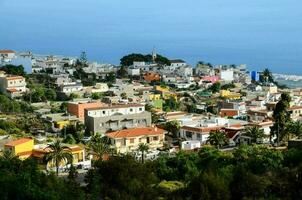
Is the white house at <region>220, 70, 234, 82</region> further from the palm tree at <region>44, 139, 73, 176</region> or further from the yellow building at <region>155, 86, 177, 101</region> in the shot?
the palm tree at <region>44, 139, 73, 176</region>

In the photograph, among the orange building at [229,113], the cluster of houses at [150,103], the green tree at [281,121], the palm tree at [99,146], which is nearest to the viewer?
the palm tree at [99,146]

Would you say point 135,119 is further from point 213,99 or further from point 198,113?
point 213,99

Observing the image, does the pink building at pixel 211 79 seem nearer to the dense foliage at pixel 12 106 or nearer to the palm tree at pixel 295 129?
the dense foliage at pixel 12 106

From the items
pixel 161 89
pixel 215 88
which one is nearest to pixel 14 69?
pixel 161 89

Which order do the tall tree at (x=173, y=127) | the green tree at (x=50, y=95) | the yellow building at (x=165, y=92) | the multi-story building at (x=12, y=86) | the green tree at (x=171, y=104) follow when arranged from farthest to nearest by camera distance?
the yellow building at (x=165, y=92) → the green tree at (x=50, y=95) → the green tree at (x=171, y=104) → the multi-story building at (x=12, y=86) → the tall tree at (x=173, y=127)

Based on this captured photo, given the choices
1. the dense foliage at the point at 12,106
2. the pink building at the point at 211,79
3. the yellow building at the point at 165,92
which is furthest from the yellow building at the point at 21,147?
the pink building at the point at 211,79

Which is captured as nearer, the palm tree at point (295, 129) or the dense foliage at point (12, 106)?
the palm tree at point (295, 129)

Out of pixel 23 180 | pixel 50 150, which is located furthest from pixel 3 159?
pixel 23 180
